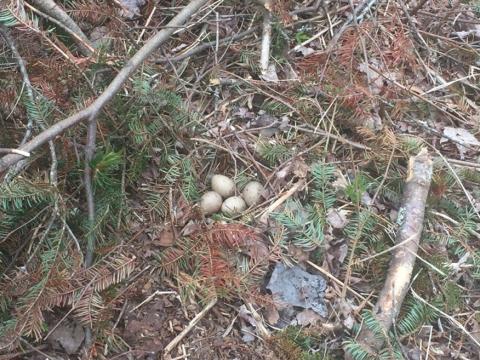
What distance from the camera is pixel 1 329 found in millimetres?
1854

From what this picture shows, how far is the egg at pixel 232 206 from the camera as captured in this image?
2.31 m

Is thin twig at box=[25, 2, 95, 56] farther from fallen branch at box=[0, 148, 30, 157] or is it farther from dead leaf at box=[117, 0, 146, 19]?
A: fallen branch at box=[0, 148, 30, 157]

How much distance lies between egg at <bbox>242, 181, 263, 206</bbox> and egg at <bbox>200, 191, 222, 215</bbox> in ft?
0.36

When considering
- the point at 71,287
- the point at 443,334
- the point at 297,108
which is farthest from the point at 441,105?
the point at 71,287

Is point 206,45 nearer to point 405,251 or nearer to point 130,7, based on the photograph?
point 130,7

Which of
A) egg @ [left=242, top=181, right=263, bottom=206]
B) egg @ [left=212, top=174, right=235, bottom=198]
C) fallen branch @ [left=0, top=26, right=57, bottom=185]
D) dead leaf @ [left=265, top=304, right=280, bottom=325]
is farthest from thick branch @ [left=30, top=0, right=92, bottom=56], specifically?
dead leaf @ [left=265, top=304, right=280, bottom=325]

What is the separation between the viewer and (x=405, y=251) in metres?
2.26

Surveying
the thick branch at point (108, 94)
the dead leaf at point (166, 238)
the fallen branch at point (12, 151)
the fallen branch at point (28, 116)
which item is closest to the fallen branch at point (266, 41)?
the thick branch at point (108, 94)

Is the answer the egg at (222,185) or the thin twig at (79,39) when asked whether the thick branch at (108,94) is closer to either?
the thin twig at (79,39)

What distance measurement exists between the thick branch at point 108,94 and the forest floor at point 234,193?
0.07 ft

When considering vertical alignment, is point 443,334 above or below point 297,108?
below

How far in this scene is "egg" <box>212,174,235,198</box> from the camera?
2348 mm

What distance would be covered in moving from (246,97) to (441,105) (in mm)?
922

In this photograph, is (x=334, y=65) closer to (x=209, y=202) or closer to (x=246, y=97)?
(x=246, y=97)
